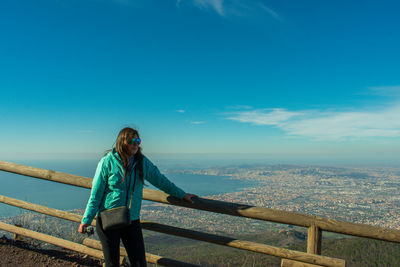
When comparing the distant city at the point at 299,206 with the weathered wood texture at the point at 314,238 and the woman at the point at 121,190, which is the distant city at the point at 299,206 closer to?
the woman at the point at 121,190

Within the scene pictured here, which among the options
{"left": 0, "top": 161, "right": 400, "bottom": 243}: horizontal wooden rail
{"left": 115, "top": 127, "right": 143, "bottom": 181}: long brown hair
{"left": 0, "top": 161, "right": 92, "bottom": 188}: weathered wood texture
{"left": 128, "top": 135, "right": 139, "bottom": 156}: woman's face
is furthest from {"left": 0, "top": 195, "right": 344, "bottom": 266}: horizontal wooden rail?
{"left": 128, "top": 135, "right": 139, "bottom": 156}: woman's face

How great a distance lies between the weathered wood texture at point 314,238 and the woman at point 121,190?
150 cm

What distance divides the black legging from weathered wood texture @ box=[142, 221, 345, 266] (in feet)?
1.96

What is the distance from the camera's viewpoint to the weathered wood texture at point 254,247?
2139mm

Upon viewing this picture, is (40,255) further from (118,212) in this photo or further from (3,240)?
(118,212)

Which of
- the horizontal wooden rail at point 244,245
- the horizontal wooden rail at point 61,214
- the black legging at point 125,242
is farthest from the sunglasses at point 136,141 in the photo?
the horizontal wooden rail at point 61,214

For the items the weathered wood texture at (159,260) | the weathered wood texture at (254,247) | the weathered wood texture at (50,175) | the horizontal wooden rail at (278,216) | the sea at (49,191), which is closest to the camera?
the horizontal wooden rail at (278,216)

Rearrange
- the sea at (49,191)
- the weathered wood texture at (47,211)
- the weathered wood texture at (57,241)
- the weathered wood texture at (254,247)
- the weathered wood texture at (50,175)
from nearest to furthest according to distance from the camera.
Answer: the weathered wood texture at (254,247), the weathered wood texture at (50,175), the weathered wood texture at (57,241), the weathered wood texture at (47,211), the sea at (49,191)

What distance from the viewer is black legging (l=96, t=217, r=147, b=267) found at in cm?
204

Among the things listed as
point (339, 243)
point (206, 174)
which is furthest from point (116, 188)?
point (206, 174)

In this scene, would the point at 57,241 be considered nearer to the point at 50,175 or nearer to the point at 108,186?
the point at 50,175

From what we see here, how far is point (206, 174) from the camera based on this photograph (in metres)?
104

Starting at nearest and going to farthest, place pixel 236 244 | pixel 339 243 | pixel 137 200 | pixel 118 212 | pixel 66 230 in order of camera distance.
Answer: pixel 118 212, pixel 137 200, pixel 236 244, pixel 66 230, pixel 339 243

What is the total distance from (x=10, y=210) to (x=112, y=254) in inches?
178
